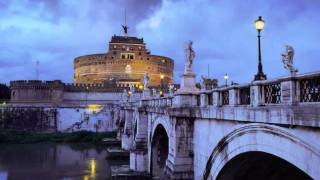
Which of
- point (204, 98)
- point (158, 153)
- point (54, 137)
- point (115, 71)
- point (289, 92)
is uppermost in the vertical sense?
point (115, 71)

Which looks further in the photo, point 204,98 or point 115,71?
point 115,71

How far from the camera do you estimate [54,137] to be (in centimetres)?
4950

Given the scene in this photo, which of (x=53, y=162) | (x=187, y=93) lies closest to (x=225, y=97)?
(x=187, y=93)

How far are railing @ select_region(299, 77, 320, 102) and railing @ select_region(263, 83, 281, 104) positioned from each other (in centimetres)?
72

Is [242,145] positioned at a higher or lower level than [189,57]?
lower

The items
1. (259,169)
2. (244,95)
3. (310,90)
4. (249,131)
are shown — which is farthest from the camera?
(259,169)

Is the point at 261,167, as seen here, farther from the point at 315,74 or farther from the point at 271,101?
the point at 315,74

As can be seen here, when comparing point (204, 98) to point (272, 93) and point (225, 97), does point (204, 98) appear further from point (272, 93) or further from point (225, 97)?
point (272, 93)

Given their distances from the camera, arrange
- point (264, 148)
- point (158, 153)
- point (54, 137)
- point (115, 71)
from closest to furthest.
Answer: point (264, 148) < point (158, 153) < point (54, 137) < point (115, 71)

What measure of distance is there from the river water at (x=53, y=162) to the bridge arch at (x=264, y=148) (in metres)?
17.2

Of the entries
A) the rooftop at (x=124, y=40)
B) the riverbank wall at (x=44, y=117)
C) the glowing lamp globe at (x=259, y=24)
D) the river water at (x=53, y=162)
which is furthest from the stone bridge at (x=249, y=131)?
the rooftop at (x=124, y=40)

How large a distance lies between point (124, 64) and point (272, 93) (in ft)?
266

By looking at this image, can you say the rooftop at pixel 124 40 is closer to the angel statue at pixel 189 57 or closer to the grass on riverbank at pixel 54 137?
the grass on riverbank at pixel 54 137

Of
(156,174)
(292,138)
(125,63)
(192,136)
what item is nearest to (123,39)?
(125,63)
